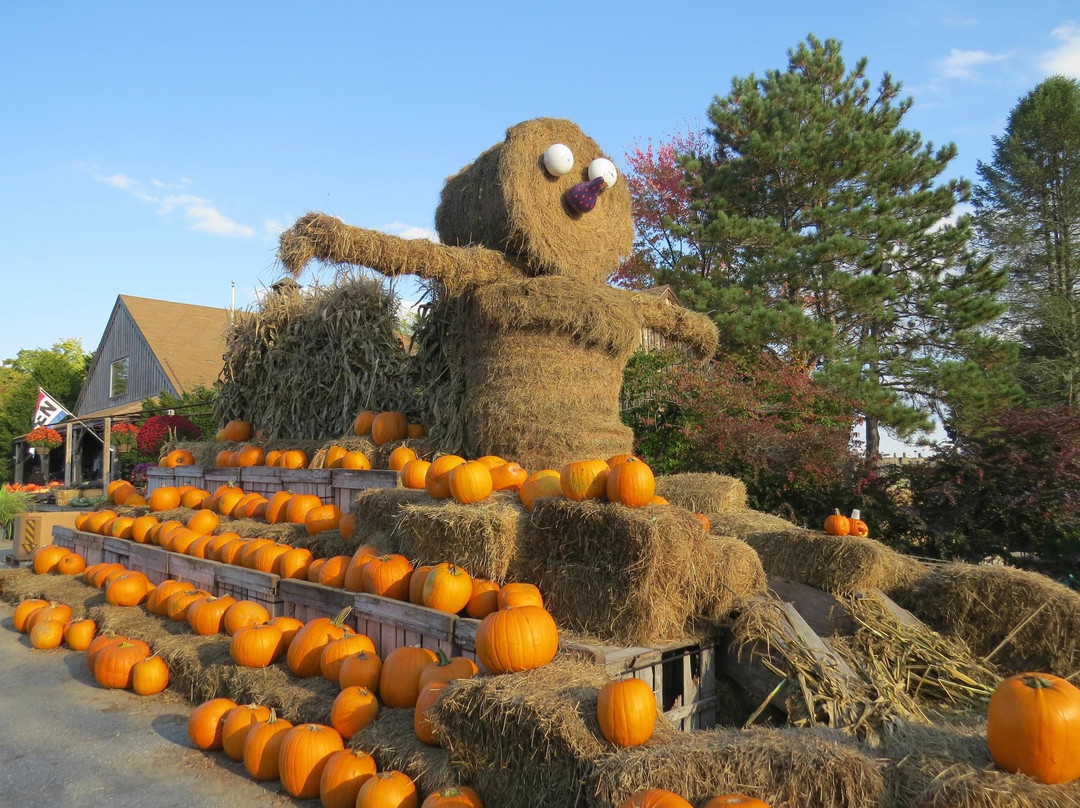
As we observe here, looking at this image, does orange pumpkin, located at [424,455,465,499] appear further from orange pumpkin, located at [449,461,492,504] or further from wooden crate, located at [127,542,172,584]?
wooden crate, located at [127,542,172,584]

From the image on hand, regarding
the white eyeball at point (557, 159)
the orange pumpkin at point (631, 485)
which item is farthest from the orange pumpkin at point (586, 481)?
the white eyeball at point (557, 159)

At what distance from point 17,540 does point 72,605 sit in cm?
372

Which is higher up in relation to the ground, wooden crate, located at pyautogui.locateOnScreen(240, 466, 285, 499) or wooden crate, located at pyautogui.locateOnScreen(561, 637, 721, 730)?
wooden crate, located at pyautogui.locateOnScreen(240, 466, 285, 499)

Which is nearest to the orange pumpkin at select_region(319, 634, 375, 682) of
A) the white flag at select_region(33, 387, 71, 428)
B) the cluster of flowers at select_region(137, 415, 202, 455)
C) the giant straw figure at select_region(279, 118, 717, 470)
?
the giant straw figure at select_region(279, 118, 717, 470)

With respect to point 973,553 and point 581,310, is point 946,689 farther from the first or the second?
point 581,310

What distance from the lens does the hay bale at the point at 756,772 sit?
2.25 metres

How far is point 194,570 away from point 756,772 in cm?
507

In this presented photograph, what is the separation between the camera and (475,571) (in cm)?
417

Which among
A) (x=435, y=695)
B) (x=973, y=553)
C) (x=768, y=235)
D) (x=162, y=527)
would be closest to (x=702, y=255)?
(x=768, y=235)

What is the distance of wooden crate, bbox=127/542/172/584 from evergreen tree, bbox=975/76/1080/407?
20488mm

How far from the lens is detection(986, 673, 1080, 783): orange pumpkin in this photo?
2271 millimetres

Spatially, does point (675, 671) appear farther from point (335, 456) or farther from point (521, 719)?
point (335, 456)

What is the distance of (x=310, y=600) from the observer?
4.85 m

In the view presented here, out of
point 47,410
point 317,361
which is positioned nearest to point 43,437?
point 47,410
